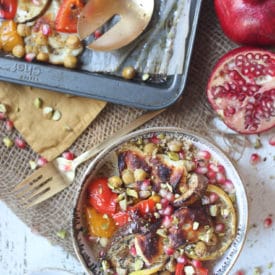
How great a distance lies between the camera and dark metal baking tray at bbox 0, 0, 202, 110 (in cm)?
136

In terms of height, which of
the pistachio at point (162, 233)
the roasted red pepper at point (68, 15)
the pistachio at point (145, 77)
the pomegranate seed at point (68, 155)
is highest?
the roasted red pepper at point (68, 15)

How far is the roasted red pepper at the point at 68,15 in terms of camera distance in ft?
4.61

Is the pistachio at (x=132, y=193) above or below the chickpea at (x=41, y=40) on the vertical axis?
below

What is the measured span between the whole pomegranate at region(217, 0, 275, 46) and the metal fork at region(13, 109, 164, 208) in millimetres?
261

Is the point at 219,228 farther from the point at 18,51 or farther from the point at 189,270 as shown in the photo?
the point at 18,51

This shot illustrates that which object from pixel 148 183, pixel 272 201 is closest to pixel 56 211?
pixel 148 183

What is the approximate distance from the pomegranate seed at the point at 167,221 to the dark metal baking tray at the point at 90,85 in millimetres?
255

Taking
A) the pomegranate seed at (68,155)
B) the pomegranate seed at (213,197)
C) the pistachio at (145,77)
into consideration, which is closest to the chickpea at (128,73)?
the pistachio at (145,77)

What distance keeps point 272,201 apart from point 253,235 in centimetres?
10

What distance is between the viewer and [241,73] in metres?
1.40

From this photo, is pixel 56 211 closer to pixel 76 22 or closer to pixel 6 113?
pixel 6 113

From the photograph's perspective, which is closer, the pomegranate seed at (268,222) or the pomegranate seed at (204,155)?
the pomegranate seed at (204,155)

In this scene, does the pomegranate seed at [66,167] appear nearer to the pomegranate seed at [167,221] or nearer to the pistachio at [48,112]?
the pistachio at [48,112]

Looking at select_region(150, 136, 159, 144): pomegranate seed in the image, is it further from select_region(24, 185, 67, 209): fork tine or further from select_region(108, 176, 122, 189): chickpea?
select_region(24, 185, 67, 209): fork tine
